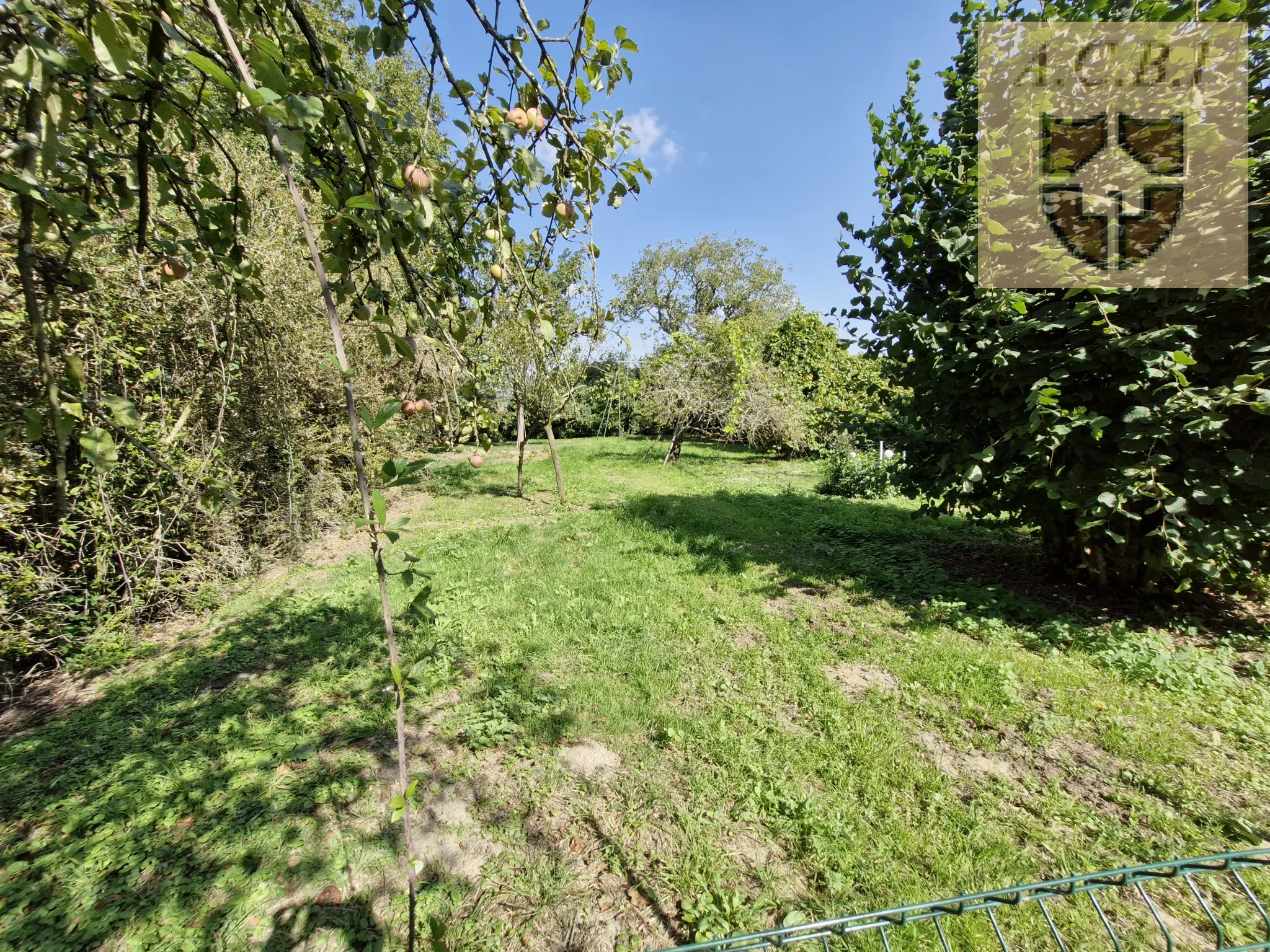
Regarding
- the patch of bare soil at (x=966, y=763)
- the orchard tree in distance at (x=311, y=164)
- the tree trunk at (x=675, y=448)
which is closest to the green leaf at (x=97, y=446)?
the orchard tree in distance at (x=311, y=164)

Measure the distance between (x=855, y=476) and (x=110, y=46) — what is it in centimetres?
867

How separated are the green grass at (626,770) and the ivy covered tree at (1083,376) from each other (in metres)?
0.75

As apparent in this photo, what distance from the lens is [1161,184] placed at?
2.75 metres

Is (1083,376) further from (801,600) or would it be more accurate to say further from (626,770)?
(626,770)

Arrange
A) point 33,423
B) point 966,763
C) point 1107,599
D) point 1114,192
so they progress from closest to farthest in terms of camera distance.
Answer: point 33,423, point 966,763, point 1114,192, point 1107,599

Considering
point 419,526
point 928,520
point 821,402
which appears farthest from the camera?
point 821,402

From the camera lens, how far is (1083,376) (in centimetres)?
322

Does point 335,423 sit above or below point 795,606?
above

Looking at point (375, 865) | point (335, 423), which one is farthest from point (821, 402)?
point (375, 865)

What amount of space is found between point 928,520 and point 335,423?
7814mm

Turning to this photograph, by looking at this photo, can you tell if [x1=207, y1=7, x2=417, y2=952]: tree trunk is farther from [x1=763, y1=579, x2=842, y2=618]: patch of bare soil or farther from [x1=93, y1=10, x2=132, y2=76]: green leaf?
[x1=763, y1=579, x2=842, y2=618]: patch of bare soil

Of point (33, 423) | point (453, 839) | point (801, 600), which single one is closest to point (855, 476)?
point (801, 600)

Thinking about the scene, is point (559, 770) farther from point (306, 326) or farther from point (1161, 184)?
point (306, 326)

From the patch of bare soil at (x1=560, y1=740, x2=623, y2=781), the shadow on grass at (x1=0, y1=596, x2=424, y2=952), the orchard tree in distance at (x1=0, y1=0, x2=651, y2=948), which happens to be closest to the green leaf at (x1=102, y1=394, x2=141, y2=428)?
the orchard tree in distance at (x1=0, y1=0, x2=651, y2=948)
